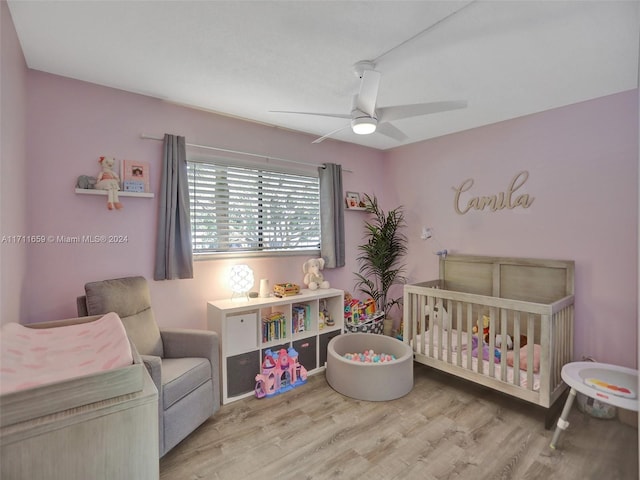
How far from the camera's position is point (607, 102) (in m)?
2.45

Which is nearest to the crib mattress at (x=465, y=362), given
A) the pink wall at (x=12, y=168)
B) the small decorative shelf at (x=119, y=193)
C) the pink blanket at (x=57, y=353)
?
the pink blanket at (x=57, y=353)

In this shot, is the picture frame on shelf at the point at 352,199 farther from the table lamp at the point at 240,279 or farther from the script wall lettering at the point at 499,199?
the table lamp at the point at 240,279

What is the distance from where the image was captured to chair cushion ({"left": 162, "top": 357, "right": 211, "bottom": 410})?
189 centimetres

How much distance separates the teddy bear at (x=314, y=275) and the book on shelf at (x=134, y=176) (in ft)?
5.48

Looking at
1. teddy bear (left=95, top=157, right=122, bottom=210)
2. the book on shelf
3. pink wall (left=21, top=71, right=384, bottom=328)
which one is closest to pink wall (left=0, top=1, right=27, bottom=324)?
pink wall (left=21, top=71, right=384, bottom=328)

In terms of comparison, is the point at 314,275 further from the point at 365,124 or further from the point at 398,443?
the point at 365,124

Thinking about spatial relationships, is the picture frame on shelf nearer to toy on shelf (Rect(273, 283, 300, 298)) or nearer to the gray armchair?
toy on shelf (Rect(273, 283, 300, 298))

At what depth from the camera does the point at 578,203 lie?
260cm

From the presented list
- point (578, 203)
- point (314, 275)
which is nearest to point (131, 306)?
point (314, 275)

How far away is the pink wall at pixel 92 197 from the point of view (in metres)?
2.14

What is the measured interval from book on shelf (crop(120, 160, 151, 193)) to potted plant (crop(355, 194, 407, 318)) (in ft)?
8.02

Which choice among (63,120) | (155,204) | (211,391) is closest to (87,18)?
(63,120)

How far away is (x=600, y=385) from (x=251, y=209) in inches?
115

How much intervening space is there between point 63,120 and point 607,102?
4.03 m
